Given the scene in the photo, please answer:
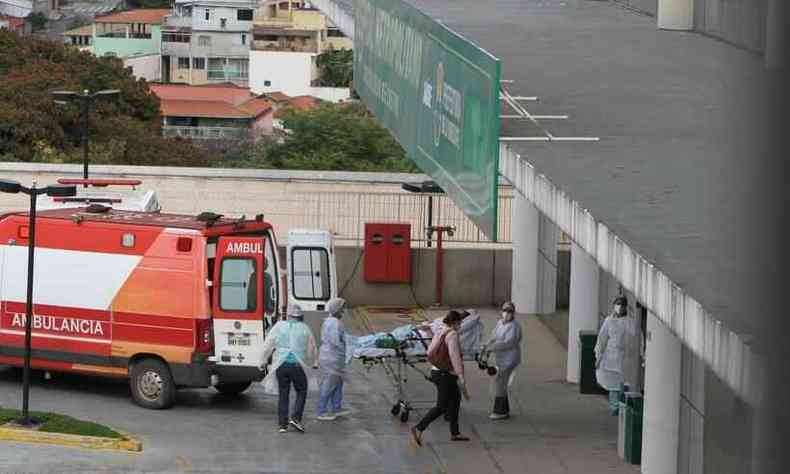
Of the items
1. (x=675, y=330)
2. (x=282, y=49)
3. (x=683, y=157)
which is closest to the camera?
(x=675, y=330)

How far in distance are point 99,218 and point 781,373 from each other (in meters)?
15.9

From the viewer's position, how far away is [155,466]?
1455cm

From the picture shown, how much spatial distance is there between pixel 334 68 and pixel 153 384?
112 meters

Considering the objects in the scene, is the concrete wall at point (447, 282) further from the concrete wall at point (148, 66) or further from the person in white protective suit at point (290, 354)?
the concrete wall at point (148, 66)

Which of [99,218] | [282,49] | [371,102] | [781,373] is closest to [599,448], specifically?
[99,218]

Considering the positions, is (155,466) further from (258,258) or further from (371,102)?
(371,102)

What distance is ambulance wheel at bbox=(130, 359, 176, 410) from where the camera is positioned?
16.8 metres

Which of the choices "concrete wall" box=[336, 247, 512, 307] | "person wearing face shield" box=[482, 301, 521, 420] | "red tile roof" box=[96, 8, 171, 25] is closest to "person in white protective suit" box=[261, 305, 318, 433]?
"person wearing face shield" box=[482, 301, 521, 420]

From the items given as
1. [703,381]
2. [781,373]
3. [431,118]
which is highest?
[431,118]

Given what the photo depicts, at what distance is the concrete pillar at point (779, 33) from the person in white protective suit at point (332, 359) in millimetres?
14269

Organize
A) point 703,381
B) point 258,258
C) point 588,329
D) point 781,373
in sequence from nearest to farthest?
point 781,373, point 703,381, point 258,258, point 588,329

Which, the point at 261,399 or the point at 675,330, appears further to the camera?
the point at 261,399

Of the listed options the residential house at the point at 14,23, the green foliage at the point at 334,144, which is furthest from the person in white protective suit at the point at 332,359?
the residential house at the point at 14,23

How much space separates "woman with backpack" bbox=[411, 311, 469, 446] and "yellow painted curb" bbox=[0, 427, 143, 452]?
2.82 meters
